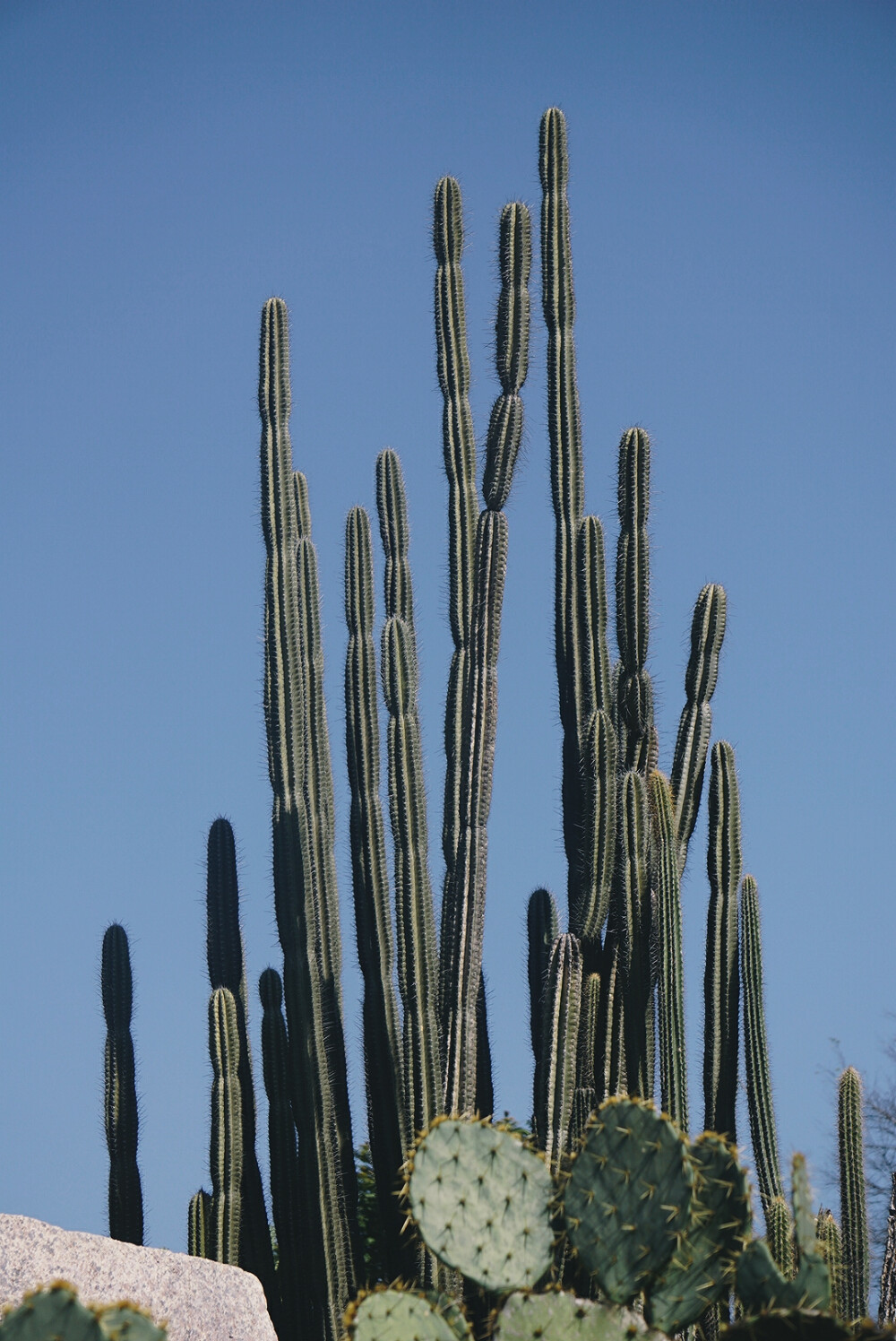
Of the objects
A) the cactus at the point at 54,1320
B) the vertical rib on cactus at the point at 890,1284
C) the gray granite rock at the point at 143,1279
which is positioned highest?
the cactus at the point at 54,1320

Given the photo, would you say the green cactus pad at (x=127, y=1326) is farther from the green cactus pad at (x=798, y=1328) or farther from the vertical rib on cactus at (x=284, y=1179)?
the vertical rib on cactus at (x=284, y=1179)

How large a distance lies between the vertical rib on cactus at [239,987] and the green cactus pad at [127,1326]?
417cm

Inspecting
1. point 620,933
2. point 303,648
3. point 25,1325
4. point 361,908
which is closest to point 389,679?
point 303,648

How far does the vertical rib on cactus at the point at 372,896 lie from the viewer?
24.1 ft

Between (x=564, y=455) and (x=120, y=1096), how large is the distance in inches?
158

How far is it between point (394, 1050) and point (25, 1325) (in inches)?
189

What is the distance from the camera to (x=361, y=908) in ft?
25.9

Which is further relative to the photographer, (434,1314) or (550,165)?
(550,165)

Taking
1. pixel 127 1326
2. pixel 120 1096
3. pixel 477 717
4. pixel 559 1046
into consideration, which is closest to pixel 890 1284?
pixel 559 1046

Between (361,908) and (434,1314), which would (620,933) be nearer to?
(361,908)

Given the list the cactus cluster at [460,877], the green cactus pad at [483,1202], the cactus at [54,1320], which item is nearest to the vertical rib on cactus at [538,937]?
the cactus cluster at [460,877]

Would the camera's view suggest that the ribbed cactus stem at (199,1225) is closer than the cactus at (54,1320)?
No

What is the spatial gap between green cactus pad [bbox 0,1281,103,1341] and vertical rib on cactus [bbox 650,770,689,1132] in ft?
12.7

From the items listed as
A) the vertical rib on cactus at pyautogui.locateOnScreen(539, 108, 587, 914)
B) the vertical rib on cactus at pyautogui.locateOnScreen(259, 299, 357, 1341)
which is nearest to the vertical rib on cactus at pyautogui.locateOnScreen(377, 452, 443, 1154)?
the vertical rib on cactus at pyautogui.locateOnScreen(259, 299, 357, 1341)
